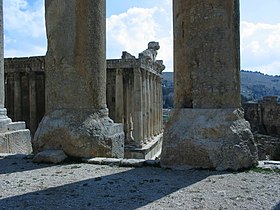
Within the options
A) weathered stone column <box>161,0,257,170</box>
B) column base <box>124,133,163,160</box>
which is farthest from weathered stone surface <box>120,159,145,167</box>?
column base <box>124,133,163,160</box>

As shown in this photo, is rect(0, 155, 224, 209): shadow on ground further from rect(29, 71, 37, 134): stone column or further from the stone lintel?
rect(29, 71, 37, 134): stone column

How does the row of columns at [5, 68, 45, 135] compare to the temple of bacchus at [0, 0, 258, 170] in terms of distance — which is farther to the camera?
the row of columns at [5, 68, 45, 135]

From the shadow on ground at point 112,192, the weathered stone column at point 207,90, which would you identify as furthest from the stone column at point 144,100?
the shadow on ground at point 112,192

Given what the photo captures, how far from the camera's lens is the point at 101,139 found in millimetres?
8086

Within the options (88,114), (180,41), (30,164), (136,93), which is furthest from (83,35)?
(136,93)

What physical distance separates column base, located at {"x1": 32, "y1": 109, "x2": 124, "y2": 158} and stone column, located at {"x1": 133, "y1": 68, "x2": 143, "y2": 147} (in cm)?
1482

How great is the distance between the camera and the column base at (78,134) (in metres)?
7.96

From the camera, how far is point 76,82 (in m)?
8.28

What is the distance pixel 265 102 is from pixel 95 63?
126ft

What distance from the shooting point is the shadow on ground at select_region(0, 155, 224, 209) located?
179 inches

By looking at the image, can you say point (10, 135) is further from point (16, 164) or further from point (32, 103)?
point (32, 103)

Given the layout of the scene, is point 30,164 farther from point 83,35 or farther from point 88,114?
point 83,35

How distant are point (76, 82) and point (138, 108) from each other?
15348 mm

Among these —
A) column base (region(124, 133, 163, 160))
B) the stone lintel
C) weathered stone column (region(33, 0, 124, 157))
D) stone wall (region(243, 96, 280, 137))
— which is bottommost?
column base (region(124, 133, 163, 160))
